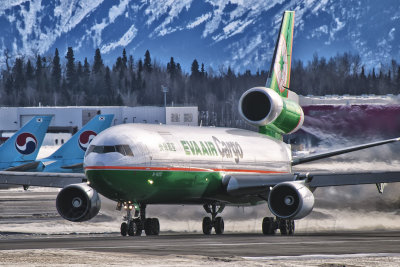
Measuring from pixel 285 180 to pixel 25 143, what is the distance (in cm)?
3480

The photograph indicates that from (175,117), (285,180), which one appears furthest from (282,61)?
(175,117)

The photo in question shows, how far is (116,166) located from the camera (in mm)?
34125

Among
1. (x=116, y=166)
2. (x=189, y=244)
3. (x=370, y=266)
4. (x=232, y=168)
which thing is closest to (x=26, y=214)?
(x=232, y=168)

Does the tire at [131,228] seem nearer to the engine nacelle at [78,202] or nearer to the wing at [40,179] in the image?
the engine nacelle at [78,202]

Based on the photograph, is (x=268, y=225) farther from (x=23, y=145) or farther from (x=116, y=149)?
(x=23, y=145)

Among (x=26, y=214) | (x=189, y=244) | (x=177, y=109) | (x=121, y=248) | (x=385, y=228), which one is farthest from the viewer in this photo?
(x=177, y=109)

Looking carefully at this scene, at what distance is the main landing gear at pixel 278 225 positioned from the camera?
38781 mm

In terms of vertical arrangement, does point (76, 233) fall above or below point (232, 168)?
below

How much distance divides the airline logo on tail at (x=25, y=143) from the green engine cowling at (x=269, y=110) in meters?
28.7

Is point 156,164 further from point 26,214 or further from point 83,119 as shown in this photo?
point 83,119

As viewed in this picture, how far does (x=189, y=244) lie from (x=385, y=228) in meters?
17.7

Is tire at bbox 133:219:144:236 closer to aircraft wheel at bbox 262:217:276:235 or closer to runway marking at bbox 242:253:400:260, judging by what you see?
aircraft wheel at bbox 262:217:276:235

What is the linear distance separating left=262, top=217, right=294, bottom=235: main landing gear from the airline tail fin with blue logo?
32.8 meters

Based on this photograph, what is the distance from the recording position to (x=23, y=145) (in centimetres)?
6919
